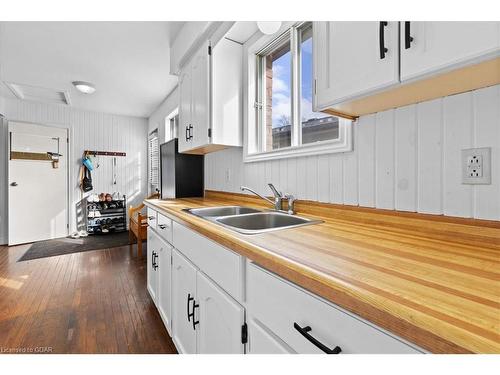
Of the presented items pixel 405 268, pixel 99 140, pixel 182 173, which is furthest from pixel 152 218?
pixel 99 140

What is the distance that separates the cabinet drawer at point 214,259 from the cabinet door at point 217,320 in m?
0.04

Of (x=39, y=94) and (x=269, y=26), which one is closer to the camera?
(x=269, y=26)

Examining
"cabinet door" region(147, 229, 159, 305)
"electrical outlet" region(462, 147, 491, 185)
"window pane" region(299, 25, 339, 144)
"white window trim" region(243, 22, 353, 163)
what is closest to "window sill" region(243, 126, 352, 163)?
"white window trim" region(243, 22, 353, 163)

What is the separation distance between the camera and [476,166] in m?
0.88

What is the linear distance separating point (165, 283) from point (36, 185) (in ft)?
13.5

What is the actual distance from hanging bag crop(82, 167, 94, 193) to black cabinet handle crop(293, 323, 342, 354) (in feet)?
17.5

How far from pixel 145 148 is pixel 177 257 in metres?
4.71

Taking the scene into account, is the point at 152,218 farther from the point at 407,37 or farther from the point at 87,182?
the point at 87,182

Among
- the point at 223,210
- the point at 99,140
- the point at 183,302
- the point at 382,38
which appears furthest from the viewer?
the point at 99,140

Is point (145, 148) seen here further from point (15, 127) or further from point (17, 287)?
point (17, 287)

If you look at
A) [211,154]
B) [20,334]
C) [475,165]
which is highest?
[211,154]

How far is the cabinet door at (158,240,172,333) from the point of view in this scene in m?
1.68
